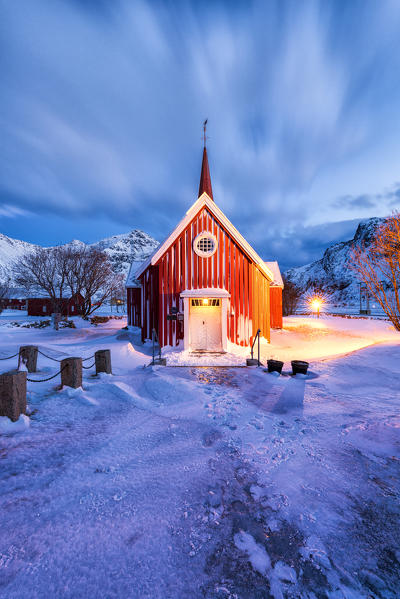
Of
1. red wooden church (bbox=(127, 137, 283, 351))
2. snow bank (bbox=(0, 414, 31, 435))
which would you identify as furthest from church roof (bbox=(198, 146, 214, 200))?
snow bank (bbox=(0, 414, 31, 435))

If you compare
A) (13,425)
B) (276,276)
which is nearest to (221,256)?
(13,425)

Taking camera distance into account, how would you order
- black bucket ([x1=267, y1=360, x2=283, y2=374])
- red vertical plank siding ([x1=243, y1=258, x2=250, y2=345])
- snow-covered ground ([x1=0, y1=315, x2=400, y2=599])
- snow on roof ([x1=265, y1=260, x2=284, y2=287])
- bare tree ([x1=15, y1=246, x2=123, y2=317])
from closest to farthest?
snow-covered ground ([x1=0, y1=315, x2=400, y2=599])
black bucket ([x1=267, y1=360, x2=283, y2=374])
red vertical plank siding ([x1=243, y1=258, x2=250, y2=345])
snow on roof ([x1=265, y1=260, x2=284, y2=287])
bare tree ([x1=15, y1=246, x2=123, y2=317])

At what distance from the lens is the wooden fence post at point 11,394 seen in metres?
4.42

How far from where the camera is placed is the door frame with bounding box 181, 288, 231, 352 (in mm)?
11055

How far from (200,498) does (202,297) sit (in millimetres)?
8628

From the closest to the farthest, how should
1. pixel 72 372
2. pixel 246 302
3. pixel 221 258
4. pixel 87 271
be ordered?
pixel 72 372, pixel 221 258, pixel 246 302, pixel 87 271

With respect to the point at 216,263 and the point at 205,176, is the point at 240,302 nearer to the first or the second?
the point at 216,263

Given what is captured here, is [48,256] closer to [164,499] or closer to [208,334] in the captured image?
[208,334]

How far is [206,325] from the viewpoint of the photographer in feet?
37.9

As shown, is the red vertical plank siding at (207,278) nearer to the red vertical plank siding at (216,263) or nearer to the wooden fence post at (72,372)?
the red vertical plank siding at (216,263)

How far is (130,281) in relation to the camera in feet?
68.6

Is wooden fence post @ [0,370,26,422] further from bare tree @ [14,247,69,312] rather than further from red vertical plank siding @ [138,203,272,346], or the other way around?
bare tree @ [14,247,69,312]

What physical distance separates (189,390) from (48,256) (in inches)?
995

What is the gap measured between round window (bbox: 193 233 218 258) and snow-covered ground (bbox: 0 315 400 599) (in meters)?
7.36
